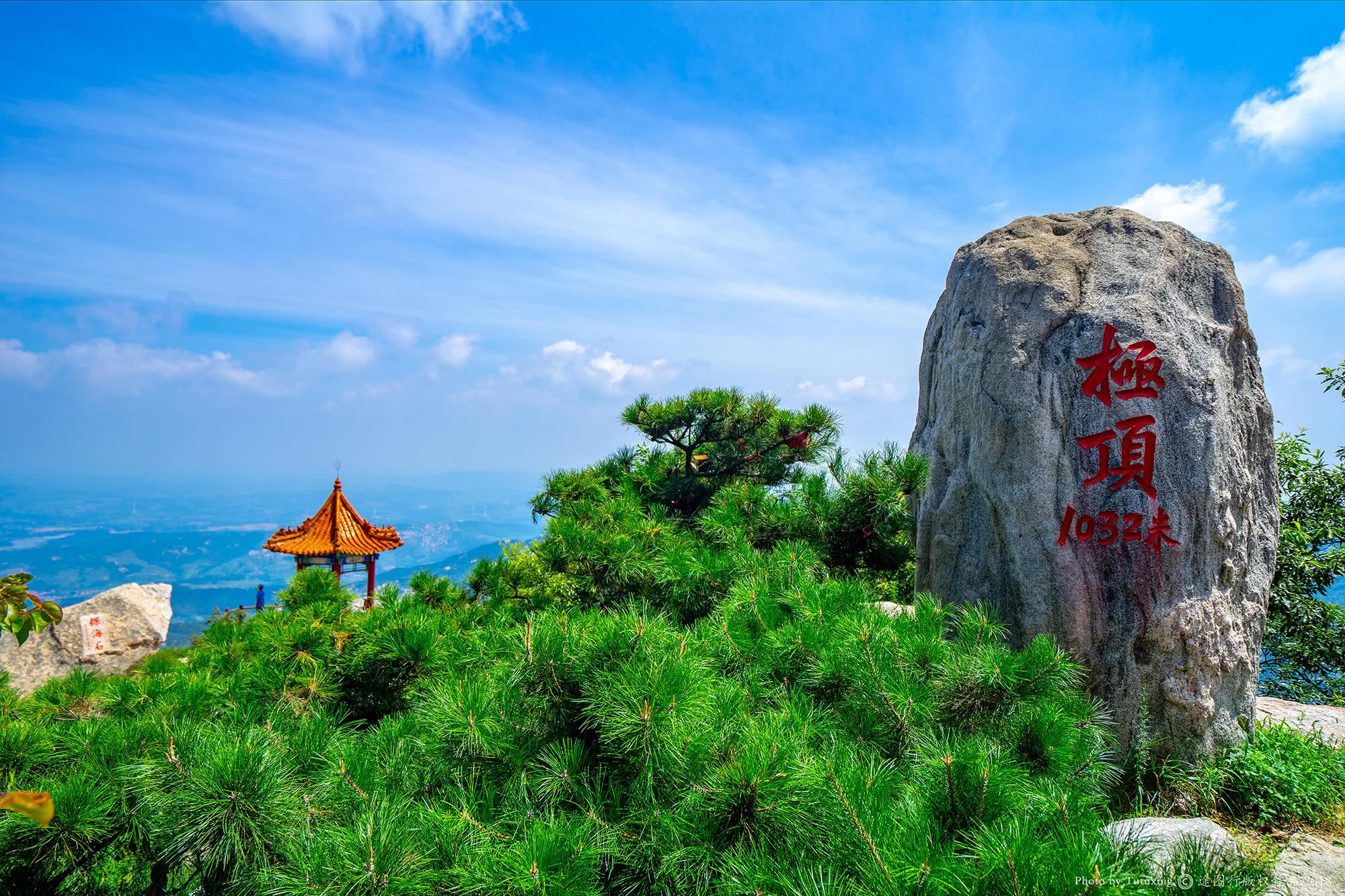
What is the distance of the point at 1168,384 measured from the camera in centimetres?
364

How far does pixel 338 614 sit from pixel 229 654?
1.53 ft

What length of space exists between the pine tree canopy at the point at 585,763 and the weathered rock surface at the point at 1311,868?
0.81m

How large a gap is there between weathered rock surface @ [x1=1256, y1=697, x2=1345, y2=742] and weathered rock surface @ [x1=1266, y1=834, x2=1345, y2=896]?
1282 mm

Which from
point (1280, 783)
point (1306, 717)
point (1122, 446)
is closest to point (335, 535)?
point (1122, 446)

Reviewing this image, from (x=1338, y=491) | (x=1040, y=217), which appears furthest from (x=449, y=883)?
(x=1338, y=491)

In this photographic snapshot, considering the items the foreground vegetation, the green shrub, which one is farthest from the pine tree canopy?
the green shrub

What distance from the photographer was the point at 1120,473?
3.65m

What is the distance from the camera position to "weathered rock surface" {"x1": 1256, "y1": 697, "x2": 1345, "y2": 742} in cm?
442

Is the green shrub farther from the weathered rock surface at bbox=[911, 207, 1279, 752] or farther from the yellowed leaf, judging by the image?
the yellowed leaf

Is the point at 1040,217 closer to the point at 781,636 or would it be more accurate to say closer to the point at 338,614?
the point at 781,636

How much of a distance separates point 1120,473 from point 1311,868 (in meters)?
1.76

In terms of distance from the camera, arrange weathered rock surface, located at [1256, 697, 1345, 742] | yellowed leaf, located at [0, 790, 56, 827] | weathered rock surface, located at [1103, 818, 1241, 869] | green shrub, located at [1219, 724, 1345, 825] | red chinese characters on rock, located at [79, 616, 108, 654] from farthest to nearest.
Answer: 1. red chinese characters on rock, located at [79, 616, 108, 654]
2. weathered rock surface, located at [1256, 697, 1345, 742]
3. green shrub, located at [1219, 724, 1345, 825]
4. weathered rock surface, located at [1103, 818, 1241, 869]
5. yellowed leaf, located at [0, 790, 56, 827]

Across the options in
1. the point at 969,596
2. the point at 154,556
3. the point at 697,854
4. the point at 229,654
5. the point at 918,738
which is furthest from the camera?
the point at 154,556

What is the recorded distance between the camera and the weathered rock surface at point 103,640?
1013 centimetres
